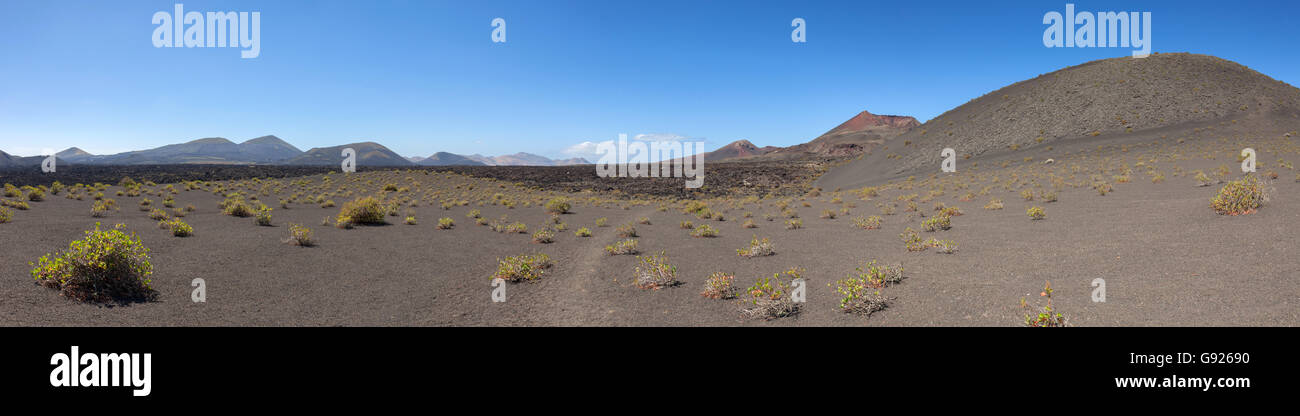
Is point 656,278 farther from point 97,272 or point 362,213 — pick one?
point 362,213

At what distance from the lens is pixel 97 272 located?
6297mm

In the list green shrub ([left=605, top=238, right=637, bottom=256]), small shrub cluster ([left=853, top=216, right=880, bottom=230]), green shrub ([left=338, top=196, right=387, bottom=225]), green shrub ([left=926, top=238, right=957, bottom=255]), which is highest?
green shrub ([left=338, top=196, right=387, bottom=225])

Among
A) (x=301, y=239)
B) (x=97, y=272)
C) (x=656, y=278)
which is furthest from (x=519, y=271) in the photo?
(x=301, y=239)

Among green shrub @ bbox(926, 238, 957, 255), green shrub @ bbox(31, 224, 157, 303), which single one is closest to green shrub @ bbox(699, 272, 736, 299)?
green shrub @ bbox(926, 238, 957, 255)

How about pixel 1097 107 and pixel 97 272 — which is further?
pixel 1097 107

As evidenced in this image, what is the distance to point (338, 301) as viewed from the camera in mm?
7371

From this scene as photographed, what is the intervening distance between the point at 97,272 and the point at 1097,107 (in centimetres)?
5955

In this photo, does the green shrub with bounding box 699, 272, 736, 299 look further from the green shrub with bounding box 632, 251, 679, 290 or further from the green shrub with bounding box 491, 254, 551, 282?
the green shrub with bounding box 491, 254, 551, 282

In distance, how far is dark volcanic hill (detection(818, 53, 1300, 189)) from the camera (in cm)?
3688

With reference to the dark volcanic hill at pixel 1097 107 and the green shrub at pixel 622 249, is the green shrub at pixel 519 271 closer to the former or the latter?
the green shrub at pixel 622 249

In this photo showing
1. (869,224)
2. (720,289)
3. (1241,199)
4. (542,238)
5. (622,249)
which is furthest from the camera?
(869,224)

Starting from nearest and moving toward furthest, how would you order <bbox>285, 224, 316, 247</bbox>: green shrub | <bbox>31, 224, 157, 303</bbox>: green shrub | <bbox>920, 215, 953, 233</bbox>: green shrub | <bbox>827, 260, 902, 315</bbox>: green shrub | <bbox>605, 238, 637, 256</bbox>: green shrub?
1. <bbox>827, 260, 902, 315</bbox>: green shrub
2. <bbox>31, 224, 157, 303</bbox>: green shrub
3. <bbox>285, 224, 316, 247</bbox>: green shrub
4. <bbox>605, 238, 637, 256</bbox>: green shrub
5. <bbox>920, 215, 953, 233</bbox>: green shrub

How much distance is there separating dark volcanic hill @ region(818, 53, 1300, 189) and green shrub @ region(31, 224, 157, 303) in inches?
1778
